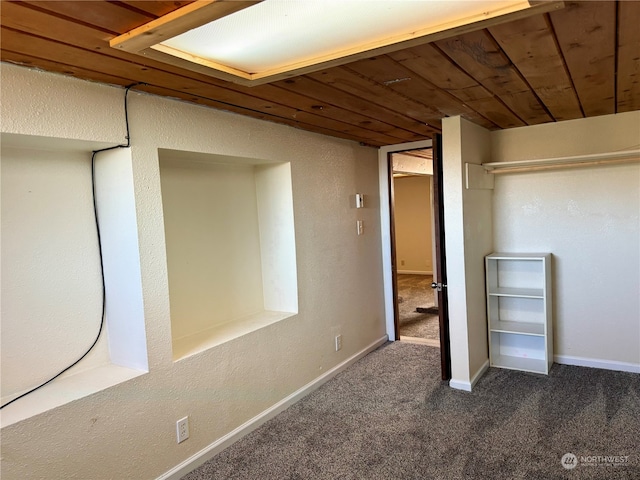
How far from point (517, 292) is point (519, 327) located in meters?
0.29

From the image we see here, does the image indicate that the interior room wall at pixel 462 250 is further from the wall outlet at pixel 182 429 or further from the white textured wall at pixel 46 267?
the white textured wall at pixel 46 267

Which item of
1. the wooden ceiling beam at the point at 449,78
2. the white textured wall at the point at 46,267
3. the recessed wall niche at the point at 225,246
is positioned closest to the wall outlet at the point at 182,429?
the recessed wall niche at the point at 225,246

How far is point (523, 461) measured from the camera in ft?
7.68

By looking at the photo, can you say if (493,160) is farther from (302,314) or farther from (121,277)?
(121,277)

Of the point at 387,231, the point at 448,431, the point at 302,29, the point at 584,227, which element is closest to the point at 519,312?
the point at 584,227

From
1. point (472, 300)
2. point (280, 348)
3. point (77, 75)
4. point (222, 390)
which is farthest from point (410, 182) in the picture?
point (77, 75)

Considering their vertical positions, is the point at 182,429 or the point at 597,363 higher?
the point at 182,429

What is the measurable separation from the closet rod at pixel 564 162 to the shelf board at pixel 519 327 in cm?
130

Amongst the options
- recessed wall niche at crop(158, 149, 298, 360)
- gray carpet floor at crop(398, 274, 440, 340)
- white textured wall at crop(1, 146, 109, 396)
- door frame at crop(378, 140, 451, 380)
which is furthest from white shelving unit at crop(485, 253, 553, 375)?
white textured wall at crop(1, 146, 109, 396)

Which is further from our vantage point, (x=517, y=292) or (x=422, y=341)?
(x=422, y=341)

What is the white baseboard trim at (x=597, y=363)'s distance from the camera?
344 centimetres

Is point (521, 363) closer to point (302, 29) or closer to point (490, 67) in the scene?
point (490, 67)

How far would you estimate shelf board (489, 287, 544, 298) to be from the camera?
3.48 m

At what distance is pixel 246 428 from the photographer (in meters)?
2.75
